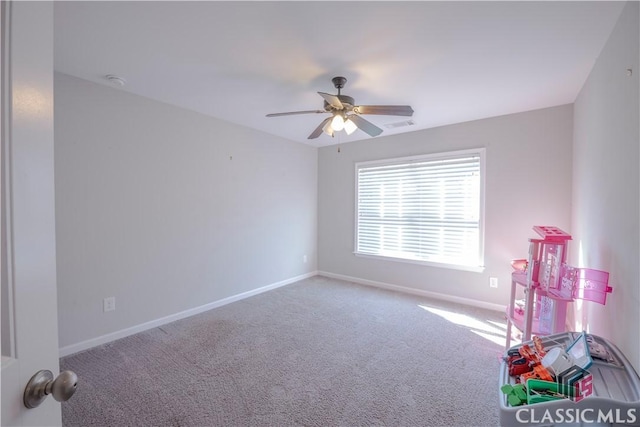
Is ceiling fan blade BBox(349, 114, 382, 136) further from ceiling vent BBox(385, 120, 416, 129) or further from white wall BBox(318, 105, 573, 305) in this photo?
white wall BBox(318, 105, 573, 305)

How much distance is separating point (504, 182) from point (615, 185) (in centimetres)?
182

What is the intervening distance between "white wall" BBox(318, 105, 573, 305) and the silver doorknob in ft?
13.0

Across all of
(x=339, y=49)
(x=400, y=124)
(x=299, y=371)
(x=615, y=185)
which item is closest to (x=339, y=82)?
(x=339, y=49)

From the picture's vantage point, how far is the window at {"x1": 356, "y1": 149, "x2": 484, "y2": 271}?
3662 mm

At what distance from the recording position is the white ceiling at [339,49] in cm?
164

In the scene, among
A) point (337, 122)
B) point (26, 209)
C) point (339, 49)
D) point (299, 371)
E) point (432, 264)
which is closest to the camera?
point (26, 209)

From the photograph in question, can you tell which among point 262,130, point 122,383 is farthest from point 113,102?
point 122,383

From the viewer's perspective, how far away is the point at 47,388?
0.61m

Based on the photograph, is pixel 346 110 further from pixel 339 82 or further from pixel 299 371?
pixel 299 371

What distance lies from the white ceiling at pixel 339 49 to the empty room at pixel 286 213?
0.02m

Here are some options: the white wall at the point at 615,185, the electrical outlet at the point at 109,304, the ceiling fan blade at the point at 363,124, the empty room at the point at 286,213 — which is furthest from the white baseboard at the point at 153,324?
the white wall at the point at 615,185

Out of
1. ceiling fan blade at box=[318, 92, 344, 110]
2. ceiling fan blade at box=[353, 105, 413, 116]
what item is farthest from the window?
ceiling fan blade at box=[318, 92, 344, 110]

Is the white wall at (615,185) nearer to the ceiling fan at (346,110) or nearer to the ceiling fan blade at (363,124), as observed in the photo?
the ceiling fan at (346,110)

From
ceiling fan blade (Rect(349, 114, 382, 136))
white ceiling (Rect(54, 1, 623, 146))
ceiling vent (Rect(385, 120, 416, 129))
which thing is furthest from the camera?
ceiling vent (Rect(385, 120, 416, 129))
